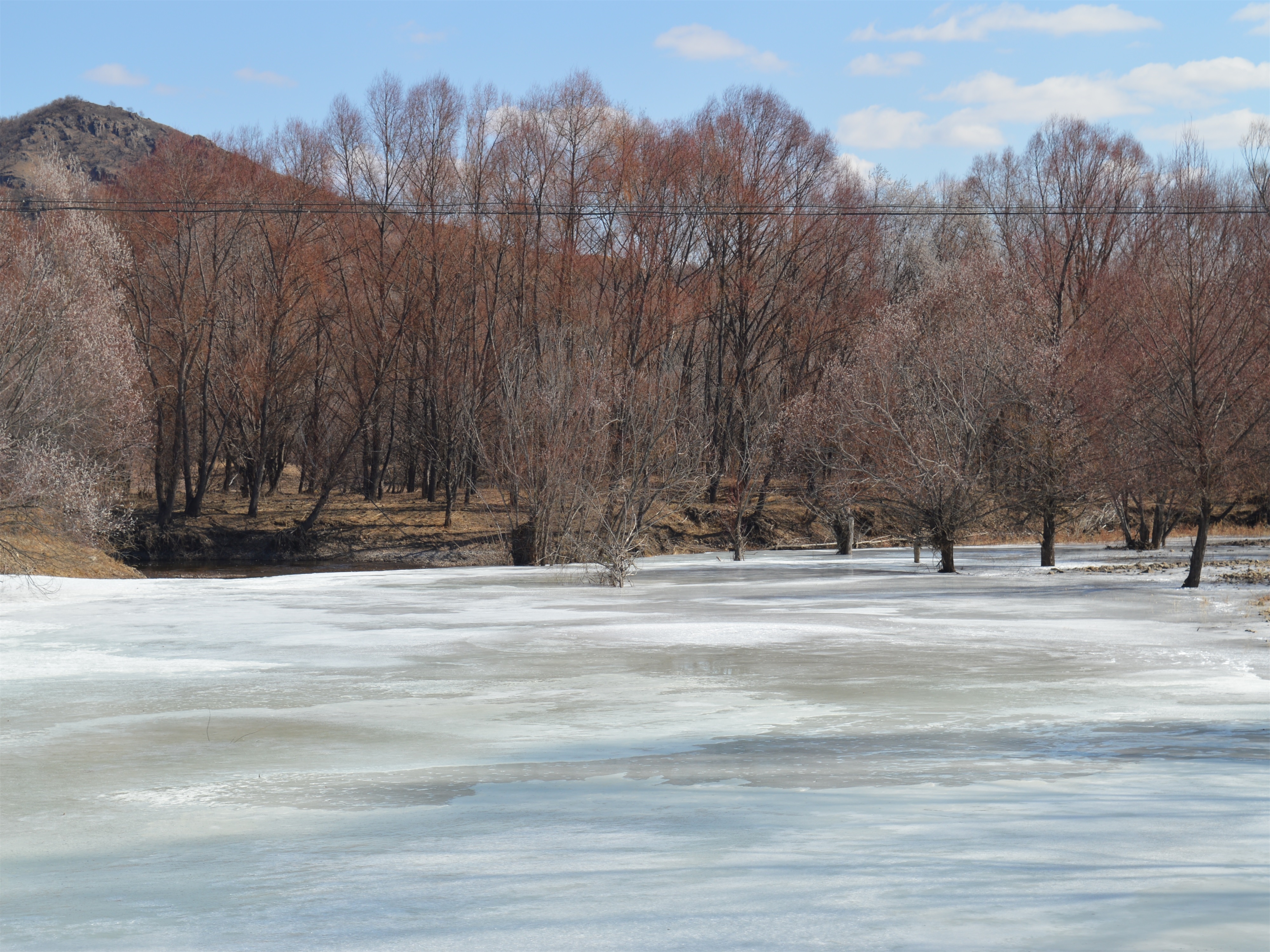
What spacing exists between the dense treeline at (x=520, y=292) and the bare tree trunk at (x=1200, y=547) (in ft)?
26.2

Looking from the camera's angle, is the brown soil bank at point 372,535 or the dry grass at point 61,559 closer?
the dry grass at point 61,559

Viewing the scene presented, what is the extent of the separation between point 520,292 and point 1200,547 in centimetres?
3024

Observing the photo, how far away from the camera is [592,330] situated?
3538 centimetres

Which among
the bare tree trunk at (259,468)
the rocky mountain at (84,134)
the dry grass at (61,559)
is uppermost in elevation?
the rocky mountain at (84,134)

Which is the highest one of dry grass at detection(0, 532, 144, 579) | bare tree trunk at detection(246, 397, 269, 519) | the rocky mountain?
the rocky mountain

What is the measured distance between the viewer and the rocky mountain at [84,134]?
14975cm

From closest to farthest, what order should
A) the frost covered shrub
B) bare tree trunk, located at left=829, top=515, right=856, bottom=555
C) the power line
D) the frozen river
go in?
the frozen river
the frost covered shrub
bare tree trunk, located at left=829, top=515, right=856, bottom=555
the power line

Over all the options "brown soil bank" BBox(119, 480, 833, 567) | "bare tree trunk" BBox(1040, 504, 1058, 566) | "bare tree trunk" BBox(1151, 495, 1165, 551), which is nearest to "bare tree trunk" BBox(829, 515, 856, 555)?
"bare tree trunk" BBox(1040, 504, 1058, 566)

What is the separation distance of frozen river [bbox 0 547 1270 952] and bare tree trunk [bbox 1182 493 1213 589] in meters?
6.53

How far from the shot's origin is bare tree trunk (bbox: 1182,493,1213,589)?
807 inches

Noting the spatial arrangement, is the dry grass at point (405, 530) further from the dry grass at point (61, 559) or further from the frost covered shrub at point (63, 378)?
the dry grass at point (61, 559)

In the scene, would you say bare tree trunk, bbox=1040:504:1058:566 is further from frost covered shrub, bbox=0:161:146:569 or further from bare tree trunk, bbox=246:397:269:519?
bare tree trunk, bbox=246:397:269:519

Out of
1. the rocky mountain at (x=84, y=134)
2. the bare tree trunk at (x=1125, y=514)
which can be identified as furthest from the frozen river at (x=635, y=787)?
the rocky mountain at (x=84, y=134)

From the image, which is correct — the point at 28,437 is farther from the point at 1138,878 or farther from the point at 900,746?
the point at 1138,878
